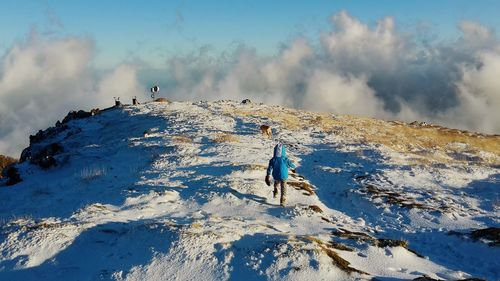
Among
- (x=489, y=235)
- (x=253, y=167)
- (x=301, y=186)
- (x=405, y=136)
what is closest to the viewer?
(x=489, y=235)

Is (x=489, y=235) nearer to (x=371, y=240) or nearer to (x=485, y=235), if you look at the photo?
(x=485, y=235)

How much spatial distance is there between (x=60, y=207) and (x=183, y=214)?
6.07 metres

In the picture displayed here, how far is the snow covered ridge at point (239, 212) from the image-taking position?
14.9 meters

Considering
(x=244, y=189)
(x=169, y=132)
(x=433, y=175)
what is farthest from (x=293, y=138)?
(x=244, y=189)

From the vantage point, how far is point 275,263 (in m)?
14.5

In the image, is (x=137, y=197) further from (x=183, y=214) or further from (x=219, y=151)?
(x=219, y=151)

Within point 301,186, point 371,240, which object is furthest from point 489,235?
point 301,186

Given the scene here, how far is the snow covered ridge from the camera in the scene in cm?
1490

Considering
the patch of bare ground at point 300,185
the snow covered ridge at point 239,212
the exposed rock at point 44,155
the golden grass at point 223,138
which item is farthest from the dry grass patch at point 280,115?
the patch of bare ground at point 300,185

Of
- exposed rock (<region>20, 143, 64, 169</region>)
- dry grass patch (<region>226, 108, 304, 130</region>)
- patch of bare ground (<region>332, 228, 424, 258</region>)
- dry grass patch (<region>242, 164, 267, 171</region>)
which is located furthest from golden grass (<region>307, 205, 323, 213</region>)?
dry grass patch (<region>226, 108, 304, 130</region>)

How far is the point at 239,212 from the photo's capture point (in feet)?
68.7

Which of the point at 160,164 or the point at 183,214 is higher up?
the point at 160,164

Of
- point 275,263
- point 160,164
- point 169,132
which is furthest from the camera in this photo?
point 169,132

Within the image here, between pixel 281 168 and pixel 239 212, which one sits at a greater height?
pixel 281 168
